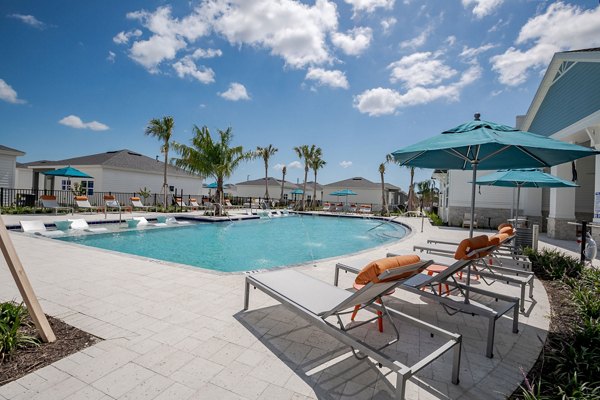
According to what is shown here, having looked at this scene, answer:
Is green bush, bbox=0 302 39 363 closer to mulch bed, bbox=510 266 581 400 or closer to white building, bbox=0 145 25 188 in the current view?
mulch bed, bbox=510 266 581 400

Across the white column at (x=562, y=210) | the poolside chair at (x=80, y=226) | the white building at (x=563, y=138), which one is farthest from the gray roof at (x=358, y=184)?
the poolside chair at (x=80, y=226)

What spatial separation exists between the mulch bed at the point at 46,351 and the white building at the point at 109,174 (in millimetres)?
24352

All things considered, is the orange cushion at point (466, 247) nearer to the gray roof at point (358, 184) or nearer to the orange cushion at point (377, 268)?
the orange cushion at point (377, 268)

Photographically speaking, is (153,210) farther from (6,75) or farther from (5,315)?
(5,315)

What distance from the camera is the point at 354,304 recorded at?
2.71 m

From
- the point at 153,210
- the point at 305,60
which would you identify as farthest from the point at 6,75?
the point at 305,60

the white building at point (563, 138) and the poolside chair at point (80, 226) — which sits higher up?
the white building at point (563, 138)

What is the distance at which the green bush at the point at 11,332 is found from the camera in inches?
101

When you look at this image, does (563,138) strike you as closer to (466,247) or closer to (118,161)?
(466,247)

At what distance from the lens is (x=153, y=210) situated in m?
20.7

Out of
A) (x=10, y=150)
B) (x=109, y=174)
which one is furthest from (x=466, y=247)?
(x=109, y=174)

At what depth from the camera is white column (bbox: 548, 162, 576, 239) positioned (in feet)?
37.3

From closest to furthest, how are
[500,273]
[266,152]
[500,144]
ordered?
[500,144]
[500,273]
[266,152]

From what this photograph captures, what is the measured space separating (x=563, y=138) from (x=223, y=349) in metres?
14.2
